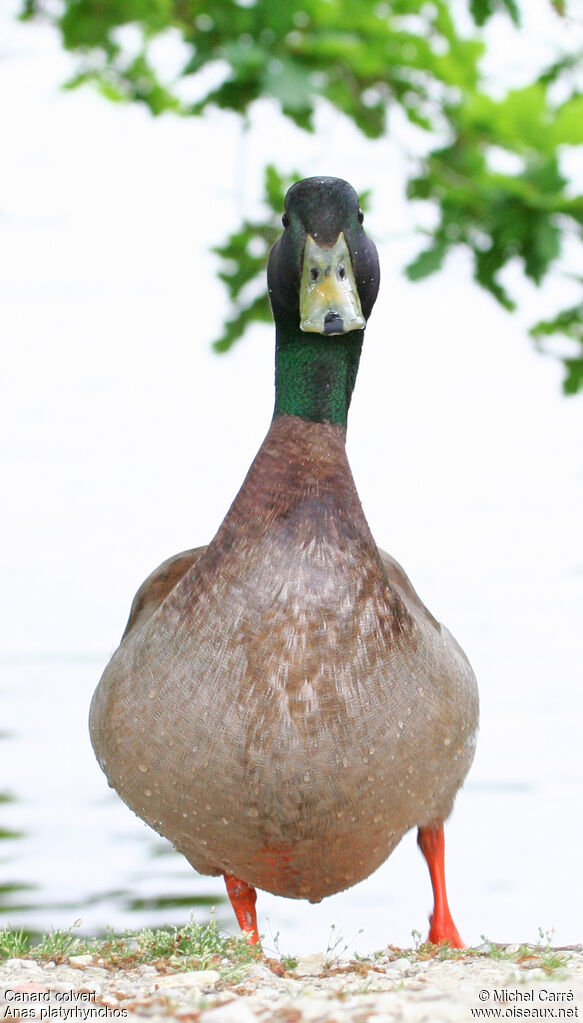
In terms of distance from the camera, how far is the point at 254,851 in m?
4.32

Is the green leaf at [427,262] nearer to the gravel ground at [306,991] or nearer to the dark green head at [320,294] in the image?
the dark green head at [320,294]

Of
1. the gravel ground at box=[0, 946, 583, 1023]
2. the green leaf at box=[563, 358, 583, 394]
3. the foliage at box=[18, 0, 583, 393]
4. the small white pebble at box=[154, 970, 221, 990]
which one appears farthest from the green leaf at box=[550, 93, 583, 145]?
the small white pebble at box=[154, 970, 221, 990]

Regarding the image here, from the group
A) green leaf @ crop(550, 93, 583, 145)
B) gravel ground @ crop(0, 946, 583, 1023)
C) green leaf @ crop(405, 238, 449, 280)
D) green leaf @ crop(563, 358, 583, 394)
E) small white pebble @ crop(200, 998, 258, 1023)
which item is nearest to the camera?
small white pebble @ crop(200, 998, 258, 1023)

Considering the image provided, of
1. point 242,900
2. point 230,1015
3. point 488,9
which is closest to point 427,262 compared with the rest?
point 488,9

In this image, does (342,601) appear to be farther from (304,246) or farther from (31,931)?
(31,931)

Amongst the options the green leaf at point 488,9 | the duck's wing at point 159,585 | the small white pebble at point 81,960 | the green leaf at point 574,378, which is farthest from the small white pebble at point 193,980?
the green leaf at point 488,9

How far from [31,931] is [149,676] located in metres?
2.98

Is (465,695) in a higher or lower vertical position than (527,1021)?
higher

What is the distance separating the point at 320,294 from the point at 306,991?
6.23 feet

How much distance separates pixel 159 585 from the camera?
5.20 metres

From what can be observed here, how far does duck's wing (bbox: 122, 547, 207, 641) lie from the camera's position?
5.11 m

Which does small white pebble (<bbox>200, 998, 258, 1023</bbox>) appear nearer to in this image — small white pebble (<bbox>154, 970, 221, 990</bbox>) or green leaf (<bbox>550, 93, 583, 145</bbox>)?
small white pebble (<bbox>154, 970, 221, 990</bbox>)

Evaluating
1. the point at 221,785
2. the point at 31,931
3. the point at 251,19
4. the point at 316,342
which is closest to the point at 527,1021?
the point at 221,785

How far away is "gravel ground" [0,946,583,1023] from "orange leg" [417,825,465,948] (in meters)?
0.91
